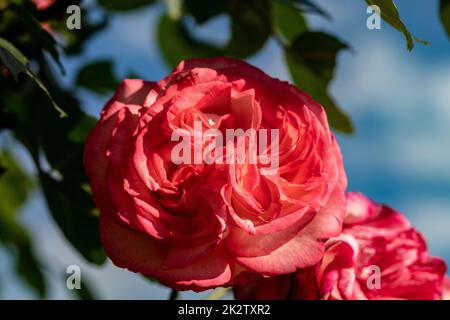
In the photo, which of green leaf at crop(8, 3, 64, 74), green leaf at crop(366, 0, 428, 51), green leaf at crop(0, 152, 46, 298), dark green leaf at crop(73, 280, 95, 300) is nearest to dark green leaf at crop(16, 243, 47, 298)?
green leaf at crop(0, 152, 46, 298)

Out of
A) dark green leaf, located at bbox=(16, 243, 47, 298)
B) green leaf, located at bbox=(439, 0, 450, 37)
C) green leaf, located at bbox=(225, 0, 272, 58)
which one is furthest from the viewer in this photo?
dark green leaf, located at bbox=(16, 243, 47, 298)

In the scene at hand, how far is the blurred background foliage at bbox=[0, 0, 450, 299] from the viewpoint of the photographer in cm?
87

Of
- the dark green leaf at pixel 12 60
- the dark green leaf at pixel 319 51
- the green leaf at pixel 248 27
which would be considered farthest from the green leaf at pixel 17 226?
the dark green leaf at pixel 12 60

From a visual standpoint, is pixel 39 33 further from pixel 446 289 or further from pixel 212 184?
pixel 446 289

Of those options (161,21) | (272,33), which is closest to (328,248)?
(272,33)

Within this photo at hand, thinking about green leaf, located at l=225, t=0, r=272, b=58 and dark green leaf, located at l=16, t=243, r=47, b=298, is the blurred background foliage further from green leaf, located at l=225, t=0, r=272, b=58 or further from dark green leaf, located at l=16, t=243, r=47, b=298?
dark green leaf, located at l=16, t=243, r=47, b=298

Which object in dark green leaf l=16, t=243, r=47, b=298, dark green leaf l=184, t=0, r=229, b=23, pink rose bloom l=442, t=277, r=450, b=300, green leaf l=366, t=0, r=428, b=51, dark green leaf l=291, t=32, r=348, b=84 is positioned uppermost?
green leaf l=366, t=0, r=428, b=51

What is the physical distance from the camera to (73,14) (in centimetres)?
97

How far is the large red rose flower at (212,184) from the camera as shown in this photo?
69 centimetres

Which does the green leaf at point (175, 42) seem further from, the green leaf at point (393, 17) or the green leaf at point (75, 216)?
Answer: the green leaf at point (393, 17)

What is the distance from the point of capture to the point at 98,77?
131 centimetres

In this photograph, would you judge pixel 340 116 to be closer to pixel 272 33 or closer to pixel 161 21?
pixel 272 33

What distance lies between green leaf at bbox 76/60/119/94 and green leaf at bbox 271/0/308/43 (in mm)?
282
